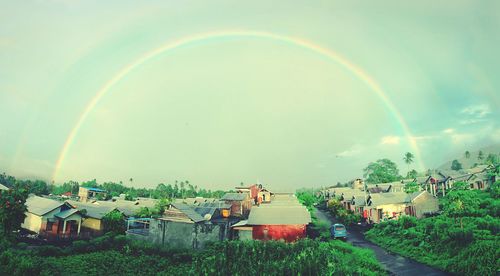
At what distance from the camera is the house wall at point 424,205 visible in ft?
175

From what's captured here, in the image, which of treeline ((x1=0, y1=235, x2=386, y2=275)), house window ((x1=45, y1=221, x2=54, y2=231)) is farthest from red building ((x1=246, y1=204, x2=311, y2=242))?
house window ((x1=45, y1=221, x2=54, y2=231))

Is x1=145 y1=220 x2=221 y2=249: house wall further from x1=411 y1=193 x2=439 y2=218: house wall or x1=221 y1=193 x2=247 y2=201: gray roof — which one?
x1=411 y1=193 x2=439 y2=218: house wall

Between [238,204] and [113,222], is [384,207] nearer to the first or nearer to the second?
[238,204]

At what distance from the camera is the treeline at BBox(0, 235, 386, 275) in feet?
68.5

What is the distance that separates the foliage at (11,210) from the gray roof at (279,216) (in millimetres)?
25086

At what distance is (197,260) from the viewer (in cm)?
2550

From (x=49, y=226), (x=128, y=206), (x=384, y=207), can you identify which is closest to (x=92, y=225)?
(x=49, y=226)

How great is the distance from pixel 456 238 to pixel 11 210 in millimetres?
43244

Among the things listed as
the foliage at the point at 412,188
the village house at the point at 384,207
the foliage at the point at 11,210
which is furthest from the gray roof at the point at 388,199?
the foliage at the point at 11,210

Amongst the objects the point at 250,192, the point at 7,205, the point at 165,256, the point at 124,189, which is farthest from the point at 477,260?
the point at 124,189

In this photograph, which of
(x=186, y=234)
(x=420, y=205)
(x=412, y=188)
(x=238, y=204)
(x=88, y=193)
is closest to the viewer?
(x=186, y=234)

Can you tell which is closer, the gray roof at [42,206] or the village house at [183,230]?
the village house at [183,230]

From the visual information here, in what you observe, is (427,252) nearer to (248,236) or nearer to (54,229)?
(248,236)

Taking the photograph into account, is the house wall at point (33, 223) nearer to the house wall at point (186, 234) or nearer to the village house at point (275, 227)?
the house wall at point (186, 234)
